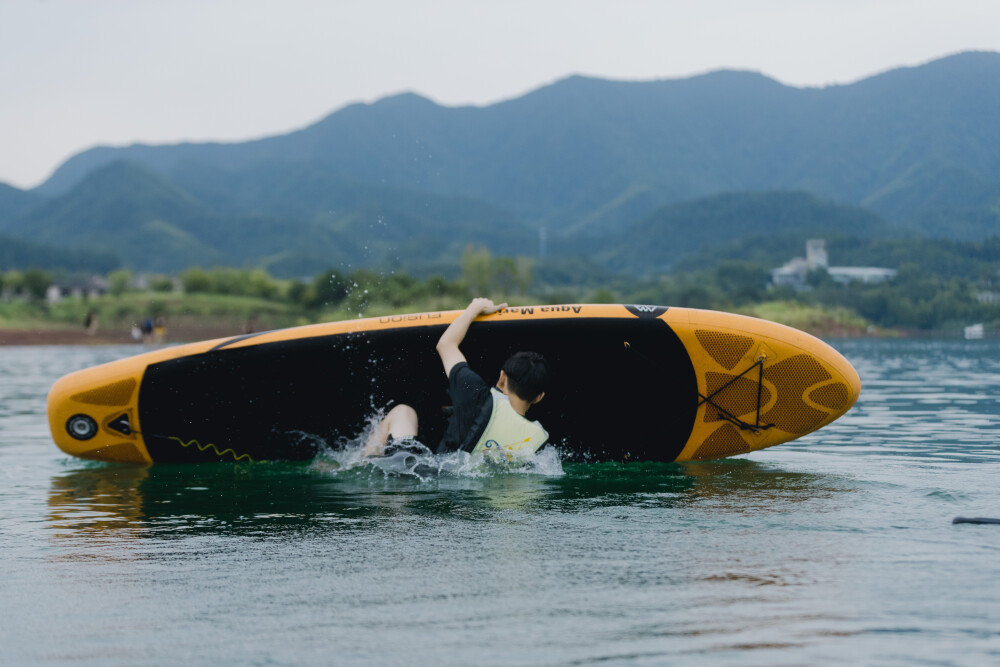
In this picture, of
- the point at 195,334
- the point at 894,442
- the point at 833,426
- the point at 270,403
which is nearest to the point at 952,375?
the point at 833,426

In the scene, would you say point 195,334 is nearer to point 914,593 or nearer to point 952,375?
point 952,375

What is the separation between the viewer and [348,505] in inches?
223

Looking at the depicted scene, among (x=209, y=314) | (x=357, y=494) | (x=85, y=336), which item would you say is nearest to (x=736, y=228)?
(x=209, y=314)

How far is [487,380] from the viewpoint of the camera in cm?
713

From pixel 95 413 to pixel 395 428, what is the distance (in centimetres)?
248

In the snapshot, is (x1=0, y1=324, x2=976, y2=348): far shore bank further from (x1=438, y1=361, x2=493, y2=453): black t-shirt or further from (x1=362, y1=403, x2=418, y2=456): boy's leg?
(x1=438, y1=361, x2=493, y2=453): black t-shirt

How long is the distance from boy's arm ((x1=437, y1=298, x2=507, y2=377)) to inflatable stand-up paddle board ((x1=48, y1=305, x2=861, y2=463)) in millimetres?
110

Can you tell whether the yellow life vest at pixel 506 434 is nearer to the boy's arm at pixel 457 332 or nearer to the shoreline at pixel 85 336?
the boy's arm at pixel 457 332

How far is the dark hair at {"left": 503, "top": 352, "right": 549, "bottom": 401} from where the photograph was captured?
607 centimetres

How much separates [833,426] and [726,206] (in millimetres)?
178303

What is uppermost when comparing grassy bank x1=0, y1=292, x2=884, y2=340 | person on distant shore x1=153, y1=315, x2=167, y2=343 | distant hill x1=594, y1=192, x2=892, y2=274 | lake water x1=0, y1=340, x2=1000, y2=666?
distant hill x1=594, y1=192, x2=892, y2=274

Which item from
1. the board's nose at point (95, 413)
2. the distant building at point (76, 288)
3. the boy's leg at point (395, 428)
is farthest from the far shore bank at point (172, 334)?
the boy's leg at point (395, 428)

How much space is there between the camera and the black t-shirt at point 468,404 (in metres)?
5.94

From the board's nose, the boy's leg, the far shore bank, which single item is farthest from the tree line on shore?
the boy's leg
